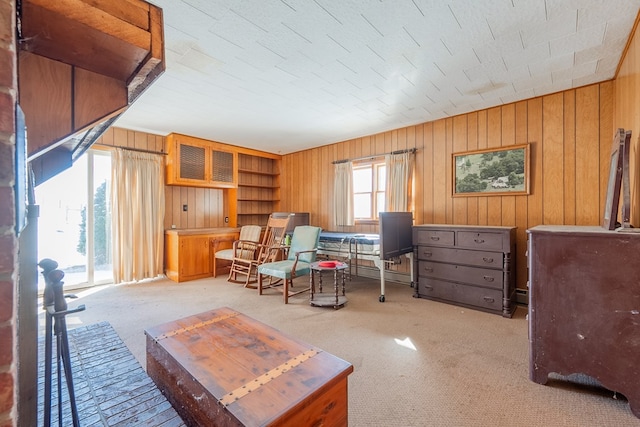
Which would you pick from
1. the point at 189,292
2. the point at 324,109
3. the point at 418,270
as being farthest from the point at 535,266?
the point at 189,292

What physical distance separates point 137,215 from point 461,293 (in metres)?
4.65

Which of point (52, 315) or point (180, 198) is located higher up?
point (180, 198)

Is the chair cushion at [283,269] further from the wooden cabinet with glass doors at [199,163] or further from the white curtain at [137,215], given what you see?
the wooden cabinet with glass doors at [199,163]

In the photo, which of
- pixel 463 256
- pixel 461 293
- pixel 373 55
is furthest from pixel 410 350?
pixel 373 55

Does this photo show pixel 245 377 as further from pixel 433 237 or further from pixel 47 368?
pixel 433 237

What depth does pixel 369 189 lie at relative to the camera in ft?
16.0

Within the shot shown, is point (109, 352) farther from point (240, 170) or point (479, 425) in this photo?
point (240, 170)

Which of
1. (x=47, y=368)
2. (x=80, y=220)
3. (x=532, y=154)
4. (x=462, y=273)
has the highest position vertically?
(x=532, y=154)

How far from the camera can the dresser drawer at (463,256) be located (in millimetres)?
3057

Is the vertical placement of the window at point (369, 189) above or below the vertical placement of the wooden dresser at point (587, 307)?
above

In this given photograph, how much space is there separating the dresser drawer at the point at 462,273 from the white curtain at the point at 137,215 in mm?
4045

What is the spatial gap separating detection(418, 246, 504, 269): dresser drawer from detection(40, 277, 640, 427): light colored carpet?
20.9 inches

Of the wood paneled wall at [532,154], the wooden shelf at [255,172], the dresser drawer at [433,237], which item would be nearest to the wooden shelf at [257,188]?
the wooden shelf at [255,172]

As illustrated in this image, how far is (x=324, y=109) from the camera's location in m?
3.63
